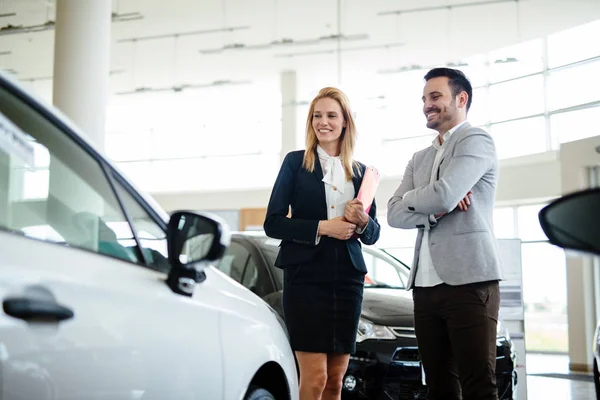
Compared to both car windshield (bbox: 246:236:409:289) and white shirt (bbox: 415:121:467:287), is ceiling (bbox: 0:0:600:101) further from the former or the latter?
white shirt (bbox: 415:121:467:287)

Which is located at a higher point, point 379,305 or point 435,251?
Result: point 435,251

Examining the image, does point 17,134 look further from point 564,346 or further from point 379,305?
point 564,346

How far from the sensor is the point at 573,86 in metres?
16.8

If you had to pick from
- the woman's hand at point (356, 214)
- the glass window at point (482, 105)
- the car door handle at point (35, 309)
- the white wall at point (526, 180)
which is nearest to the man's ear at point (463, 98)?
the woman's hand at point (356, 214)

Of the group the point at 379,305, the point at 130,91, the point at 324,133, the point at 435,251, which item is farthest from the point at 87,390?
the point at 130,91

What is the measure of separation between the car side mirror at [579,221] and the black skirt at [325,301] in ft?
7.05

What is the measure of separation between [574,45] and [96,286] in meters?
16.7

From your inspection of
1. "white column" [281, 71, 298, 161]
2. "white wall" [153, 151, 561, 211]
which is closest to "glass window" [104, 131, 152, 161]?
"white column" [281, 71, 298, 161]

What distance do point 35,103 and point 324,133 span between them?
1.82 m

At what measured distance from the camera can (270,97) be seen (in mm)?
21703

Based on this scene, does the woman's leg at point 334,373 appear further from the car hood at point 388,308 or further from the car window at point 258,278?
the car window at point 258,278

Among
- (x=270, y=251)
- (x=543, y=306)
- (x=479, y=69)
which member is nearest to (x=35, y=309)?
(x=270, y=251)

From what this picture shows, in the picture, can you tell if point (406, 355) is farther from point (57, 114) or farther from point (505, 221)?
point (505, 221)

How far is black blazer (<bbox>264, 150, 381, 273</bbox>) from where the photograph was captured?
3.09 metres
